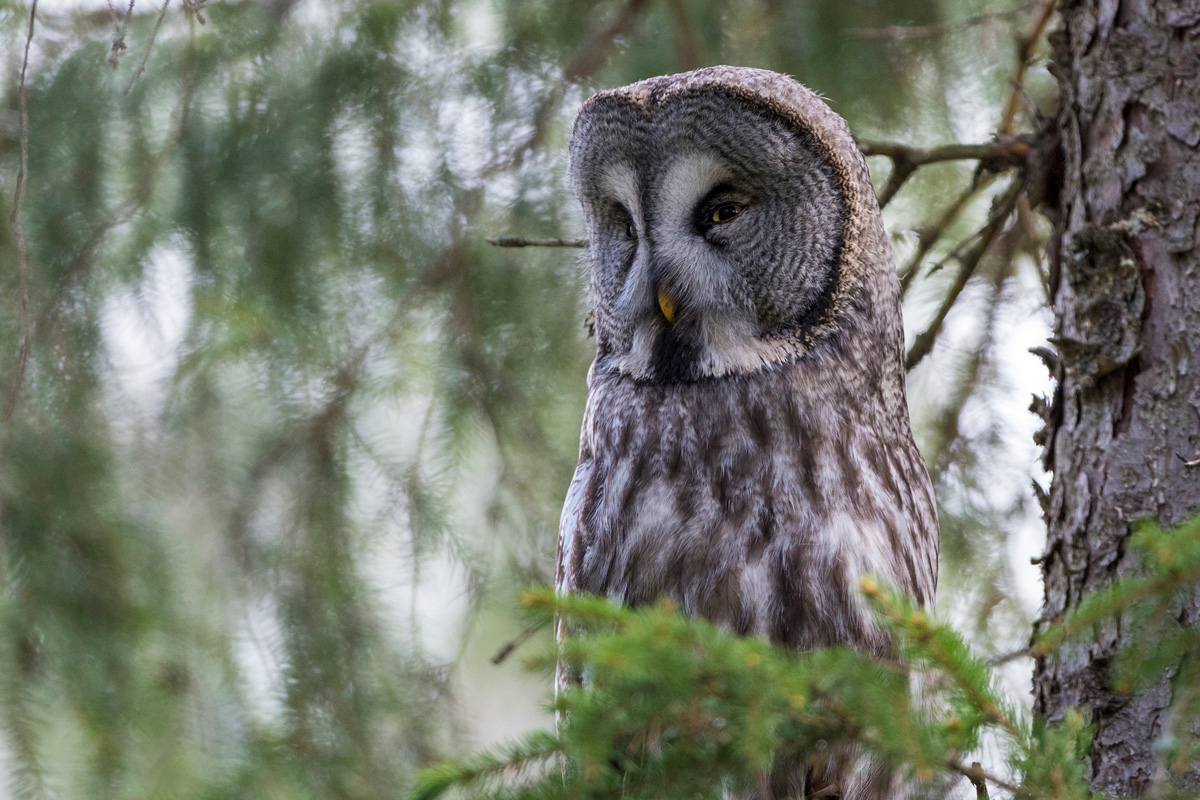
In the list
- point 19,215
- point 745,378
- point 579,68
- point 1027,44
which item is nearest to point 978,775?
point 745,378

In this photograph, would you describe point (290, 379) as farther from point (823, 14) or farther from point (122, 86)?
point (823, 14)

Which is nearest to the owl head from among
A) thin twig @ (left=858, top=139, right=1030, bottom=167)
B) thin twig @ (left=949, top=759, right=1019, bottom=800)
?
thin twig @ (left=858, top=139, right=1030, bottom=167)

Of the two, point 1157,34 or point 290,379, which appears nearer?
point 1157,34

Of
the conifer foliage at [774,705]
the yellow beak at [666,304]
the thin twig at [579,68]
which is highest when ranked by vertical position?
the thin twig at [579,68]

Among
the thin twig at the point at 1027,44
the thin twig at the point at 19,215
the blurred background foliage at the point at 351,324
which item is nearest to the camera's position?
the thin twig at the point at 19,215

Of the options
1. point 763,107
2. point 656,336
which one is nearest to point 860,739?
point 656,336

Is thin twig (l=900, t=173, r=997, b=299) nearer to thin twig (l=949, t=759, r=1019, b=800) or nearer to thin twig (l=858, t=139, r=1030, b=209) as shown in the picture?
thin twig (l=858, t=139, r=1030, b=209)

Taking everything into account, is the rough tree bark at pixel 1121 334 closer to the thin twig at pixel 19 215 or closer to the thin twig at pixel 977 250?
the thin twig at pixel 977 250

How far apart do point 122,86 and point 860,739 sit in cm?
233

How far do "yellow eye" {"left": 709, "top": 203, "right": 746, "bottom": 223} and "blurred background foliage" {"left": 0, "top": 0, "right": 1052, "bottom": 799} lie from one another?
2.08 feet

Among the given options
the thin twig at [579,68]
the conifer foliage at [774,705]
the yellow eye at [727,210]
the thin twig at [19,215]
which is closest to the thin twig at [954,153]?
the yellow eye at [727,210]

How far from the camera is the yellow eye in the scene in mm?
1860

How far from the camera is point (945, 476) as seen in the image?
2.45 meters

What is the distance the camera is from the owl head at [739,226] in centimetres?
182
